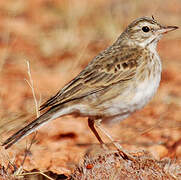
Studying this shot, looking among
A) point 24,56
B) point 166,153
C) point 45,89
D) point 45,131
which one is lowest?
point 166,153

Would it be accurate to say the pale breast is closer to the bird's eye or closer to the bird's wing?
the bird's wing

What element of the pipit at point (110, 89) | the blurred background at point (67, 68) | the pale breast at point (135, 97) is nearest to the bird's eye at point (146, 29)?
the pipit at point (110, 89)

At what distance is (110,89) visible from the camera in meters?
4.88

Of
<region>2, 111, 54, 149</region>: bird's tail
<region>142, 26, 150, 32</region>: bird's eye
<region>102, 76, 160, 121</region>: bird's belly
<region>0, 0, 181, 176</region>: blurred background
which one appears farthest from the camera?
<region>0, 0, 181, 176</region>: blurred background

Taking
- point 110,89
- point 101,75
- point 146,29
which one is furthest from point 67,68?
point 110,89

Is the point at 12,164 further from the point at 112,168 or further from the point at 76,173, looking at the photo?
the point at 112,168

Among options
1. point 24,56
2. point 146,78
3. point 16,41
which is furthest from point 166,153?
point 16,41

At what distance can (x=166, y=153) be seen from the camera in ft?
19.3

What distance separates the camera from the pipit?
475 centimetres

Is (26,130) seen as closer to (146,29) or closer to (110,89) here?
(110,89)

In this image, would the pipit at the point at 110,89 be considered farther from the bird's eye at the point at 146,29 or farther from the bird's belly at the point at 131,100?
the bird's eye at the point at 146,29

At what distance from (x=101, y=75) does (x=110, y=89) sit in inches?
7.6

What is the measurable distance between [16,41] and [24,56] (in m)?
1.26

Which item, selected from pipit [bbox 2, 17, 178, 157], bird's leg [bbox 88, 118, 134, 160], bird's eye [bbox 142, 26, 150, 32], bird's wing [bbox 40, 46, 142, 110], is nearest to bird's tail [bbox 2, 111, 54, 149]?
pipit [bbox 2, 17, 178, 157]
